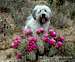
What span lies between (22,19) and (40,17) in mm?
1847

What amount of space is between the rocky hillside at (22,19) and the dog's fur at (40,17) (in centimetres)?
68

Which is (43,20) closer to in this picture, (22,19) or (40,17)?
(40,17)

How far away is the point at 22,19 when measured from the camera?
9172 mm

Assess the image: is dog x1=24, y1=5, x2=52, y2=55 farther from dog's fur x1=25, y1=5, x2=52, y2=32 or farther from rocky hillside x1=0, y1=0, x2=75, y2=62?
rocky hillside x1=0, y1=0, x2=75, y2=62

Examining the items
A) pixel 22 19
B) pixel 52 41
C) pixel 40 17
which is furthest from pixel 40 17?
pixel 22 19

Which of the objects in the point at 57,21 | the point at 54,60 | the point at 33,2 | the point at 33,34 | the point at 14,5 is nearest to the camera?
the point at 54,60

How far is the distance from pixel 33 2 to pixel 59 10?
3.66ft

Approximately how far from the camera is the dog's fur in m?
7.34

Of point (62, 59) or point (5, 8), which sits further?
point (5, 8)

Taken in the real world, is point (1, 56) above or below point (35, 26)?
below

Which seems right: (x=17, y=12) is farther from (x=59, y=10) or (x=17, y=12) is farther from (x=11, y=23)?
(x=59, y=10)

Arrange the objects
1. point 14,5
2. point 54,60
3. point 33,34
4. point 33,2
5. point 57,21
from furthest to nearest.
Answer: point 33,2 → point 14,5 → point 57,21 → point 33,34 → point 54,60

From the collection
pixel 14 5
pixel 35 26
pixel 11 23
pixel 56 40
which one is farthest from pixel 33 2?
pixel 56 40

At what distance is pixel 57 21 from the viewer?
9.04 meters
